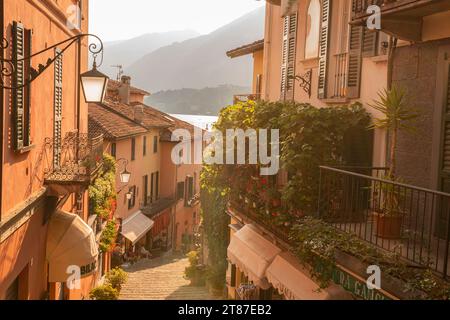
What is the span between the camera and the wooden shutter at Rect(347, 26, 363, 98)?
10.5 m

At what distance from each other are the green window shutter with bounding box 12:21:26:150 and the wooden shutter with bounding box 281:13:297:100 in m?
7.20

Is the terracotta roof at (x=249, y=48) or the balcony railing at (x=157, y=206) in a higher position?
the terracotta roof at (x=249, y=48)

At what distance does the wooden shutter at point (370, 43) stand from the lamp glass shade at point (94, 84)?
4.65 m

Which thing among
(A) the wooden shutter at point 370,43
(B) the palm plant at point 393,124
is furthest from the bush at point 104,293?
(B) the palm plant at point 393,124

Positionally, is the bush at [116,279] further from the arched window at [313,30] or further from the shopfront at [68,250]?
the arched window at [313,30]

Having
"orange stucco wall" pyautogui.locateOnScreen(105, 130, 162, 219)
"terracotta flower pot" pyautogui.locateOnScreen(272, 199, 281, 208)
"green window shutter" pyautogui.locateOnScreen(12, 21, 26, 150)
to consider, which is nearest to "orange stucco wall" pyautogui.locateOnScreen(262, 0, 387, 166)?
"terracotta flower pot" pyautogui.locateOnScreen(272, 199, 281, 208)

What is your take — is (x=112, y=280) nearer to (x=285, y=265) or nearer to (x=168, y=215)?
(x=285, y=265)

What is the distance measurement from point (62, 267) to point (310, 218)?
19.7ft

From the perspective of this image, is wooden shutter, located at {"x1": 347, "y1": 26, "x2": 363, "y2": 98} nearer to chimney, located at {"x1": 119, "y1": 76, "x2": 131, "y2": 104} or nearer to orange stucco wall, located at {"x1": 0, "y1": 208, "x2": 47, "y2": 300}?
orange stucco wall, located at {"x1": 0, "y1": 208, "x2": 47, "y2": 300}

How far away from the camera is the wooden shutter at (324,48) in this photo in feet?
39.3

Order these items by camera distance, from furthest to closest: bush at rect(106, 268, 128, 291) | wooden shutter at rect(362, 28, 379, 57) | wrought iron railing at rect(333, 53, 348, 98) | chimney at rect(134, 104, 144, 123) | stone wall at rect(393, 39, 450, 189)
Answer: chimney at rect(134, 104, 144, 123) → bush at rect(106, 268, 128, 291) → wrought iron railing at rect(333, 53, 348, 98) → wooden shutter at rect(362, 28, 379, 57) → stone wall at rect(393, 39, 450, 189)

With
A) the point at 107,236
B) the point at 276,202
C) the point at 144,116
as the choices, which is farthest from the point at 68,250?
the point at 144,116

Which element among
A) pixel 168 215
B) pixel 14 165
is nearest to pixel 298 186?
pixel 14 165
